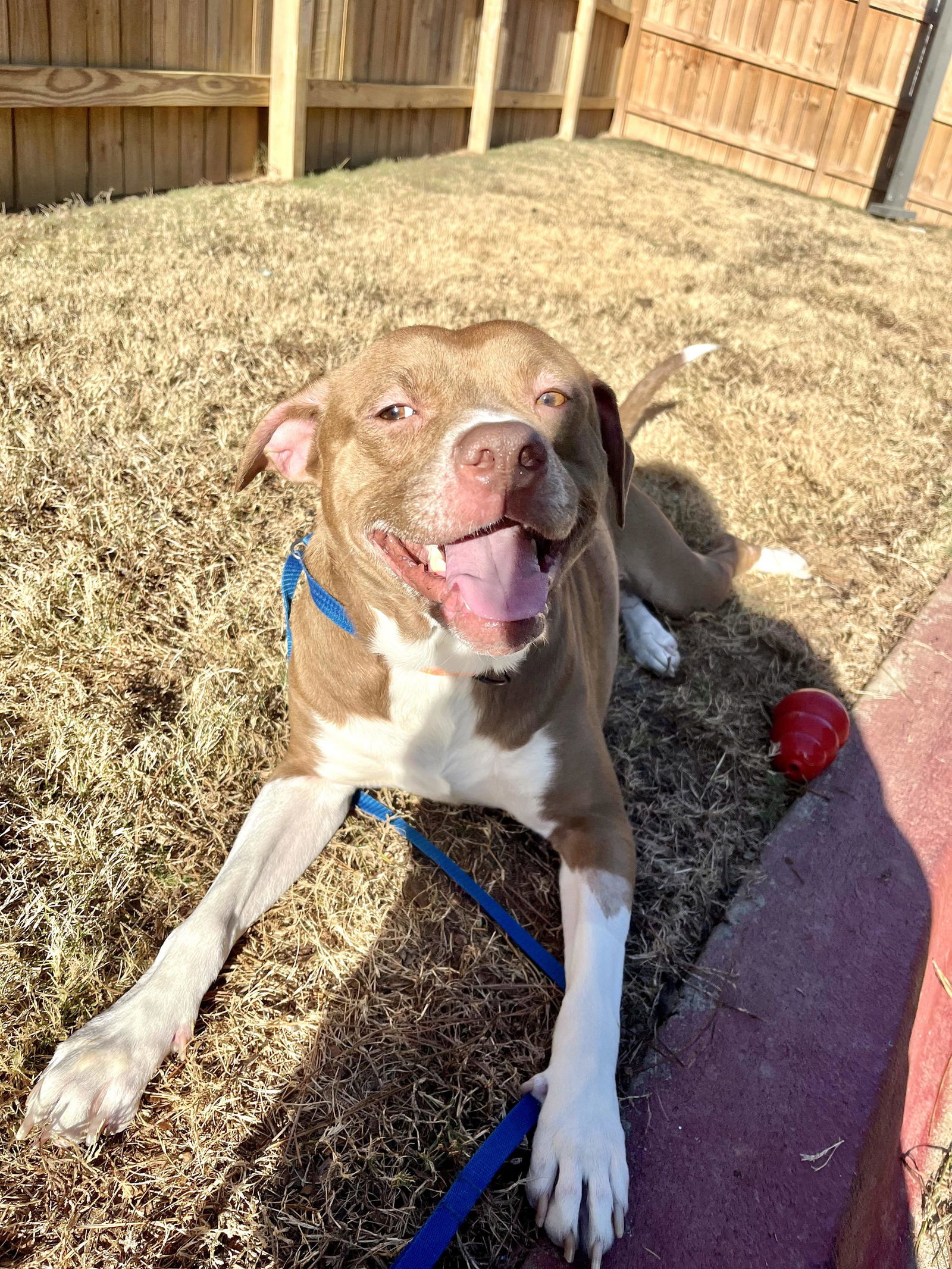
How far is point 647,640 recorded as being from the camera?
11.9 feet

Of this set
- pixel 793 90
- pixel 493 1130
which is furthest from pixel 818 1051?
pixel 793 90

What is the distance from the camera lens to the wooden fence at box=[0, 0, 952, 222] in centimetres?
584

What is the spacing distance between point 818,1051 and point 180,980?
4.67 feet

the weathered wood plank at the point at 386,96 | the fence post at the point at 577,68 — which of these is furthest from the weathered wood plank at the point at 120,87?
the fence post at the point at 577,68

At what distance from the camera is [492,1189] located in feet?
6.20

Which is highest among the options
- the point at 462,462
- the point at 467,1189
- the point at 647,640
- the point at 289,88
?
the point at 462,462

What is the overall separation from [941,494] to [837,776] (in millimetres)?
2662

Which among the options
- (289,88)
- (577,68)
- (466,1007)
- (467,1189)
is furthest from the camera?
(577,68)

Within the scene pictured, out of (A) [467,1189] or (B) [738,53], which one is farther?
(B) [738,53]

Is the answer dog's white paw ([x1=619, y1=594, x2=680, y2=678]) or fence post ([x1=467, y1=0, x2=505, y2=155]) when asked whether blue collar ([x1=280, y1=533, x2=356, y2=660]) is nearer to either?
dog's white paw ([x1=619, y1=594, x2=680, y2=678])

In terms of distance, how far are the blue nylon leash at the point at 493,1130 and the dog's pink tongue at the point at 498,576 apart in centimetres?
41

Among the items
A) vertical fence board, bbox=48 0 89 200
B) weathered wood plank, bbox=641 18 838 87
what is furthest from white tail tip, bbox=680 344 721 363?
weathered wood plank, bbox=641 18 838 87

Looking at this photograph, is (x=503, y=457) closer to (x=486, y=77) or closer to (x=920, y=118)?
(x=486, y=77)

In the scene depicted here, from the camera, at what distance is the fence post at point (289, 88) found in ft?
22.3
